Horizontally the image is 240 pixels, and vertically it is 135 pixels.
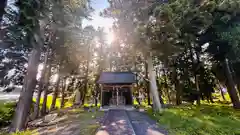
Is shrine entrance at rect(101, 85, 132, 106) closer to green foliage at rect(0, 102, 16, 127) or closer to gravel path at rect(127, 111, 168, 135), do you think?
green foliage at rect(0, 102, 16, 127)

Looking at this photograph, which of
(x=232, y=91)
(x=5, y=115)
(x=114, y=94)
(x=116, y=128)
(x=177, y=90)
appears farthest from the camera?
(x=177, y=90)

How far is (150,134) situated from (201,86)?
63.9 feet

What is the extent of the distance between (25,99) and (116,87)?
38.4 ft

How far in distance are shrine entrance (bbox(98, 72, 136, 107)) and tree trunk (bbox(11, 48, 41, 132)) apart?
31.4 feet

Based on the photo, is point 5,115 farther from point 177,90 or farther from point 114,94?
point 177,90

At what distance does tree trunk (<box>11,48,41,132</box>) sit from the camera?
5.97 m

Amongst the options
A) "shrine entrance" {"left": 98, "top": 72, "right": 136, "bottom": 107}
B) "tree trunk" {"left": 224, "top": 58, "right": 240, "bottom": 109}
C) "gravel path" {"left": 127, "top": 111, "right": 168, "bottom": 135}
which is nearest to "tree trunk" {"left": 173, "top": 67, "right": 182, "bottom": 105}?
"shrine entrance" {"left": 98, "top": 72, "right": 136, "bottom": 107}

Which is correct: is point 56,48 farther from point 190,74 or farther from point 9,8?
point 190,74

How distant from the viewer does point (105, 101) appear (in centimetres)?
1931

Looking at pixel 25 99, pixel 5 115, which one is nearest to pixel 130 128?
pixel 25 99

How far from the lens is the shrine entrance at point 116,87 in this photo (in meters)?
16.4

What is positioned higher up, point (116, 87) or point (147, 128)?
point (116, 87)

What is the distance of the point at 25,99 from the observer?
6355mm

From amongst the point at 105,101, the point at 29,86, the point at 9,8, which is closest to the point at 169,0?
the point at 9,8
